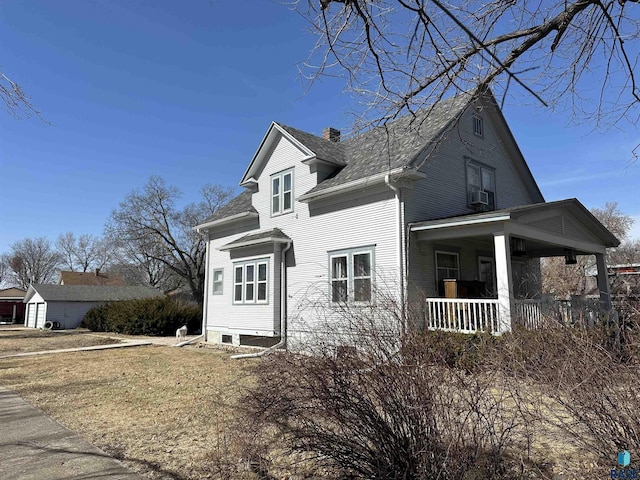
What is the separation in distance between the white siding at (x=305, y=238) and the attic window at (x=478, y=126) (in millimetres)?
4992

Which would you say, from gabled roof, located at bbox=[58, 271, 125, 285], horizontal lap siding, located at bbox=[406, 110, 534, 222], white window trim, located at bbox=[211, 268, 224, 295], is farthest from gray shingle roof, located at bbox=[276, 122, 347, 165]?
gabled roof, located at bbox=[58, 271, 125, 285]

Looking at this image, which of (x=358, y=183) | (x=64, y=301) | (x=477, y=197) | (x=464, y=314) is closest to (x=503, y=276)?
(x=464, y=314)

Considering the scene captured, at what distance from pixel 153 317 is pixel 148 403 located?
20.5 m

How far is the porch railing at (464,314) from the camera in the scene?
32.5 ft

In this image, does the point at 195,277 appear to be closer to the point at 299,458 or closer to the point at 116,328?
the point at 116,328

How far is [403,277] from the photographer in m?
11.3

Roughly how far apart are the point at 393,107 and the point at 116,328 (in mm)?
28923

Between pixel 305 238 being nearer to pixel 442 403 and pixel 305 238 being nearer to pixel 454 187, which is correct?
pixel 454 187

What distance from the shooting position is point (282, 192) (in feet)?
51.3

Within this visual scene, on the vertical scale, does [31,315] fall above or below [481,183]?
below

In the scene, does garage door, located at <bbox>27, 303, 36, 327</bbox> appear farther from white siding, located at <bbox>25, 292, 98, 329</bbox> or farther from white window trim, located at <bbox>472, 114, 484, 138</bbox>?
white window trim, located at <bbox>472, 114, 484, 138</bbox>

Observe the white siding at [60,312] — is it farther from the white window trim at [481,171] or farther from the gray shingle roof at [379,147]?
the white window trim at [481,171]

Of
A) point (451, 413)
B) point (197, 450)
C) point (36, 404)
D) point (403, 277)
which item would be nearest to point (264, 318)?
point (403, 277)

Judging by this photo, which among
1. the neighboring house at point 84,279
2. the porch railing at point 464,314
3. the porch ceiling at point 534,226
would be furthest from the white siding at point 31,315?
the porch railing at point 464,314
